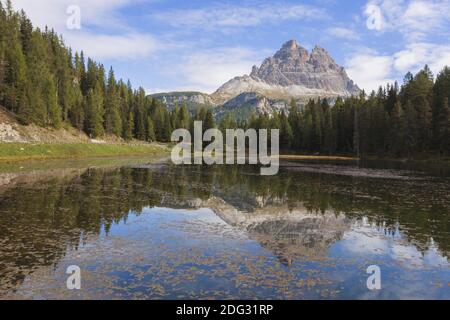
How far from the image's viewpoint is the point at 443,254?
16.4 meters

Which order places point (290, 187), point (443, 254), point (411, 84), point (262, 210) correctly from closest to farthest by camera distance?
point (443, 254), point (262, 210), point (290, 187), point (411, 84)

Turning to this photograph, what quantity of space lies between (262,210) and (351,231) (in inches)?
287

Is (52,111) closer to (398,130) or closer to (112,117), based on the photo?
(112,117)

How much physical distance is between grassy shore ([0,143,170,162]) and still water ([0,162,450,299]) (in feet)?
125

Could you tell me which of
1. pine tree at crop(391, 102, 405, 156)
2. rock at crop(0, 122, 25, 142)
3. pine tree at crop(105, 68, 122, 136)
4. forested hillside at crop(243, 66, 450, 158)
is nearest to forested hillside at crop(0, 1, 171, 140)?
pine tree at crop(105, 68, 122, 136)

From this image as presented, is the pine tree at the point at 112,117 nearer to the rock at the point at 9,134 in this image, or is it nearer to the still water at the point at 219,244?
the rock at the point at 9,134

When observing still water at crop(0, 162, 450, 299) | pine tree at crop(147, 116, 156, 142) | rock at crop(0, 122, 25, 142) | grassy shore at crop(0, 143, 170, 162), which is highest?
pine tree at crop(147, 116, 156, 142)

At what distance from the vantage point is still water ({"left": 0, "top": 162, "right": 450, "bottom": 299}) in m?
11.9

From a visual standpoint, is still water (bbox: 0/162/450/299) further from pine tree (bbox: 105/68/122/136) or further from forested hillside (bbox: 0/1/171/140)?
pine tree (bbox: 105/68/122/136)

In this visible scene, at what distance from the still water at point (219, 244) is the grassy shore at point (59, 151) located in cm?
3799

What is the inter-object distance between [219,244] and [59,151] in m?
72.3

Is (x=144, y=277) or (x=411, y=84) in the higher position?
(x=411, y=84)
